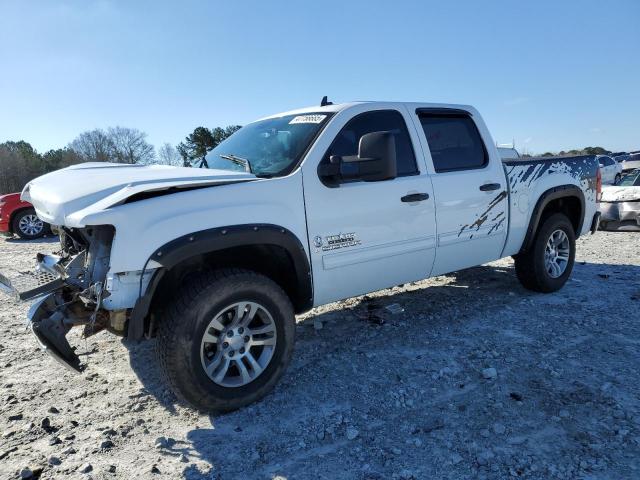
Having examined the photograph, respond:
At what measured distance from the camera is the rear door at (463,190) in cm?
398

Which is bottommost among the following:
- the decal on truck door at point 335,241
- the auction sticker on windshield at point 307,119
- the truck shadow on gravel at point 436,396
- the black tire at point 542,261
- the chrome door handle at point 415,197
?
the truck shadow on gravel at point 436,396

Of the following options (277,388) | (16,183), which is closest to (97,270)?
(277,388)


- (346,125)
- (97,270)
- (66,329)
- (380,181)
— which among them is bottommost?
(66,329)

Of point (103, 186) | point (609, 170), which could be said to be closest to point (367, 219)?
point (103, 186)

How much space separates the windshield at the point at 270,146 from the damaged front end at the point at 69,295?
1215 mm

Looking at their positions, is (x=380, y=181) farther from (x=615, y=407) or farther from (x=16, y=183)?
(x=16, y=183)

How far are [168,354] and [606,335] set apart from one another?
11.8 feet

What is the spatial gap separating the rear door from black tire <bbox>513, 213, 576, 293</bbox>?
24.1 inches

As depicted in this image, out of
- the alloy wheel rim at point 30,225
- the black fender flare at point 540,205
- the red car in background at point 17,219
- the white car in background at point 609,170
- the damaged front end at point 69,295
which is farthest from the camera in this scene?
the white car in background at point 609,170

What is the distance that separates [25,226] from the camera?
1153 cm

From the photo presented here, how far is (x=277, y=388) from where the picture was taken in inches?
128

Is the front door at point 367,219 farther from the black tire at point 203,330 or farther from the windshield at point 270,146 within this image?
the black tire at point 203,330

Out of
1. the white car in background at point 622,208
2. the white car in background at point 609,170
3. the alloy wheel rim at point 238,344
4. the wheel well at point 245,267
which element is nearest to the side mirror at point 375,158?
the wheel well at point 245,267

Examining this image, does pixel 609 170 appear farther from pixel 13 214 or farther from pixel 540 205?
pixel 13 214
